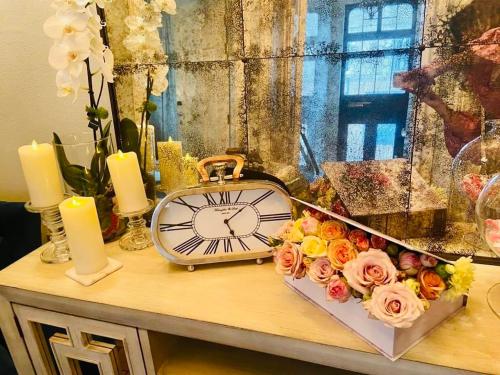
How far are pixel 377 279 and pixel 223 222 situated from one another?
0.41 meters

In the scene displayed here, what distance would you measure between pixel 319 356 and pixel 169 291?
35 cm

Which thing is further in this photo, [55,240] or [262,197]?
[55,240]

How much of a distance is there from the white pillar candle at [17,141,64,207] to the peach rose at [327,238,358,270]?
2.34ft

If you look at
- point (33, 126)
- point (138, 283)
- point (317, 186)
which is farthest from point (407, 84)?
point (33, 126)

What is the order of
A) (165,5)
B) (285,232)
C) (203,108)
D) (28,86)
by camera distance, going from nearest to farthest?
(285,232), (165,5), (203,108), (28,86)

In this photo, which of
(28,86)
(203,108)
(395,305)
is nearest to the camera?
(395,305)

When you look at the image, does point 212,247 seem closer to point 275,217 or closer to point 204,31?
point 275,217

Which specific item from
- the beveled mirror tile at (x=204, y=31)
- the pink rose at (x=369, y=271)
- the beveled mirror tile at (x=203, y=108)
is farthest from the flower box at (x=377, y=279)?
the beveled mirror tile at (x=204, y=31)

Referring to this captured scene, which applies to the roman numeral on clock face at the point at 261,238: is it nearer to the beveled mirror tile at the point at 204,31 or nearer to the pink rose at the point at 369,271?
the pink rose at the point at 369,271

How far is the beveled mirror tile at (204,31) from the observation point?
95cm

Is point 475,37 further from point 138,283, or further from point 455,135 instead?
point 138,283

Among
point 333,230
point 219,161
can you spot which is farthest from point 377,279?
point 219,161

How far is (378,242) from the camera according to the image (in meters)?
0.69

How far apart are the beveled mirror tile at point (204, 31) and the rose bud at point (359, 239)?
0.53 metres
